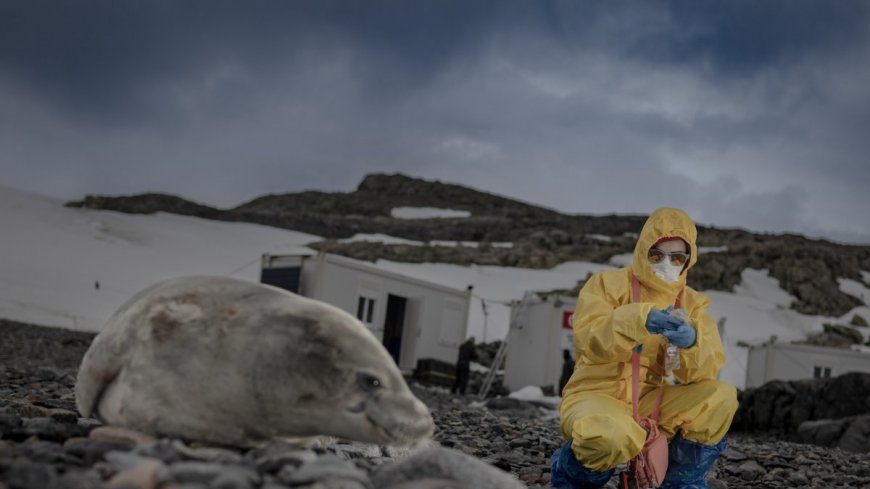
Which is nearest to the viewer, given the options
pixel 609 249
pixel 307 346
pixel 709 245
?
pixel 307 346

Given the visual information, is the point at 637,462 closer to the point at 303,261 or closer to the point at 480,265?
the point at 303,261

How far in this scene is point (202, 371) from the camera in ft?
11.5

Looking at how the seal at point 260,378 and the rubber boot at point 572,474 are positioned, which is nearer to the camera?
the seal at point 260,378

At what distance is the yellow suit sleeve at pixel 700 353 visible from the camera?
477 centimetres

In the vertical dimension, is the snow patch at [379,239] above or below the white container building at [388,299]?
above

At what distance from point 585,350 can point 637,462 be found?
0.64 m

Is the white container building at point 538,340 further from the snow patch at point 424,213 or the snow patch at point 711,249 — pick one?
the snow patch at point 424,213

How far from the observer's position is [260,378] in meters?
3.44

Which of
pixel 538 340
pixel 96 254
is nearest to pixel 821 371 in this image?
pixel 538 340

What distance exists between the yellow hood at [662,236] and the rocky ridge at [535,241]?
4011 centimetres

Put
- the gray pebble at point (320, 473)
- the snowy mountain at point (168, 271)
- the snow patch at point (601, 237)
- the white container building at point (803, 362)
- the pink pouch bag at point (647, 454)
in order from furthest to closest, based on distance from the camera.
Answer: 1. the snow patch at point (601, 237)
2. the snowy mountain at point (168, 271)
3. the white container building at point (803, 362)
4. the pink pouch bag at point (647, 454)
5. the gray pebble at point (320, 473)

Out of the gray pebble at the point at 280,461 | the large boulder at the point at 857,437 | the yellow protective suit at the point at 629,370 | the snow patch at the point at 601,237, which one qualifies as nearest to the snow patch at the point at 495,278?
the snow patch at the point at 601,237

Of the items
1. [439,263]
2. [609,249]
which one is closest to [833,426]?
[439,263]

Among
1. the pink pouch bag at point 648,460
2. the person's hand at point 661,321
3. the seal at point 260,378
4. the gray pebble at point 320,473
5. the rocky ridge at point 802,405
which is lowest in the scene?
the rocky ridge at point 802,405
